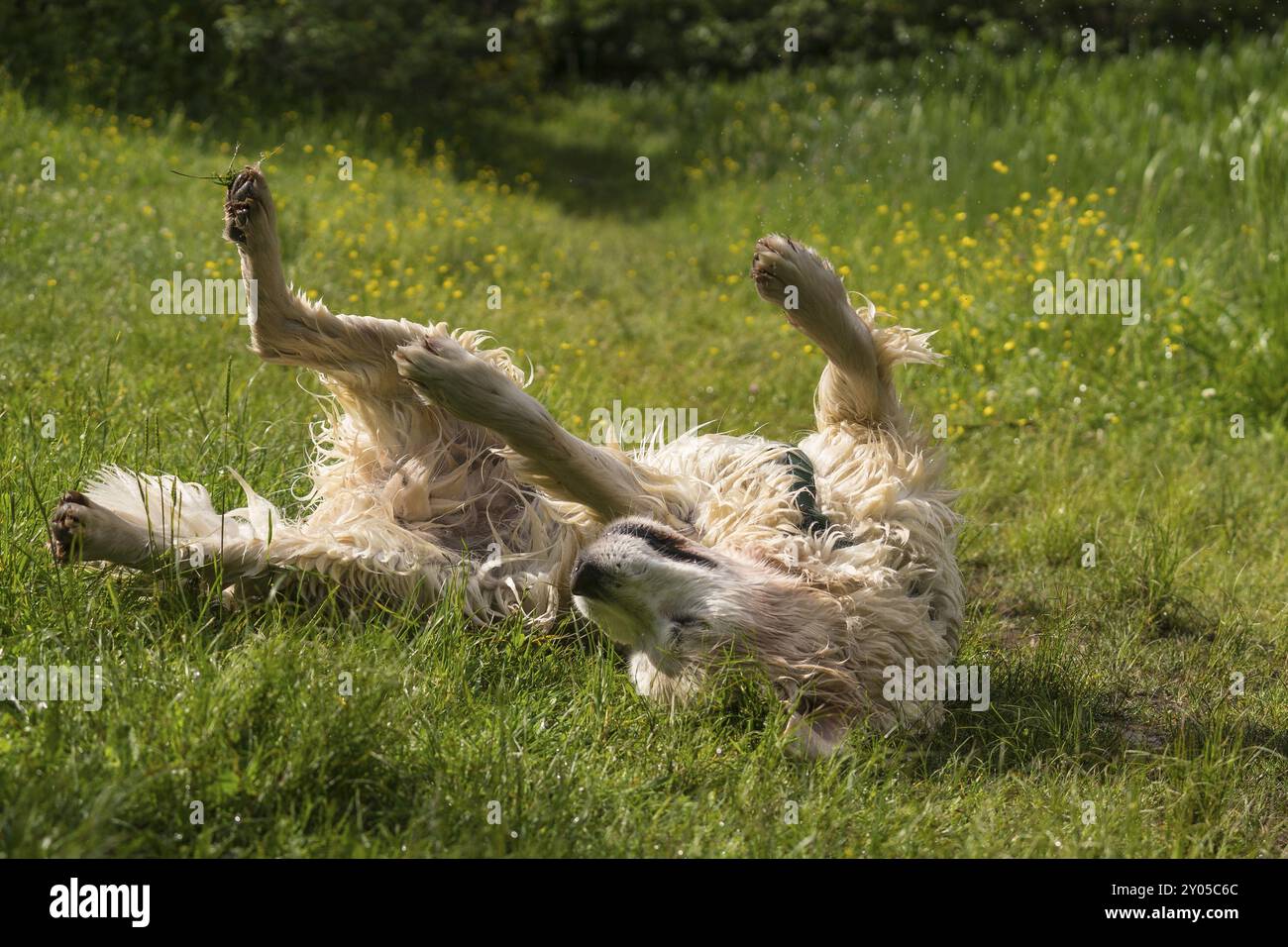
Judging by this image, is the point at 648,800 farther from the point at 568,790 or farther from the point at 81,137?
the point at 81,137

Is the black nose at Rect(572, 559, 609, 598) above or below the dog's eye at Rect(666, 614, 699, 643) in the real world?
above

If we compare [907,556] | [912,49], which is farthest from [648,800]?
[912,49]

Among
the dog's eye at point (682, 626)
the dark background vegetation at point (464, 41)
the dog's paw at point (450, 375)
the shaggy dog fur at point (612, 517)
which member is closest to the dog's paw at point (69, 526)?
the shaggy dog fur at point (612, 517)

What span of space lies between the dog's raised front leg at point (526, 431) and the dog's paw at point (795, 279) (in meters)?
0.75

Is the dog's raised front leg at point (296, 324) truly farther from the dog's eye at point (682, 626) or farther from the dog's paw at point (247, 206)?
the dog's eye at point (682, 626)

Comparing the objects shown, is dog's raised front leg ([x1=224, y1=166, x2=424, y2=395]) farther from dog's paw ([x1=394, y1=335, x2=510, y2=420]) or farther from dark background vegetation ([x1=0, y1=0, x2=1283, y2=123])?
dark background vegetation ([x1=0, y1=0, x2=1283, y2=123])

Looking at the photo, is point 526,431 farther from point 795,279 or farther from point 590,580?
point 795,279

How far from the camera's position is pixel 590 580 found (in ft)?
10.3

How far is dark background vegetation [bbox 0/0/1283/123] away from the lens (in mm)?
9992

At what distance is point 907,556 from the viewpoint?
12.1 feet

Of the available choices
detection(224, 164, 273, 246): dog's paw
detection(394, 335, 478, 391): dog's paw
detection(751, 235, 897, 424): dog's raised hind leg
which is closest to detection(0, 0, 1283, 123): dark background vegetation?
detection(224, 164, 273, 246): dog's paw

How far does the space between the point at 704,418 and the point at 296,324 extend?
2647 mm

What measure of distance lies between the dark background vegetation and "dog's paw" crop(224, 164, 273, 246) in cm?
640
